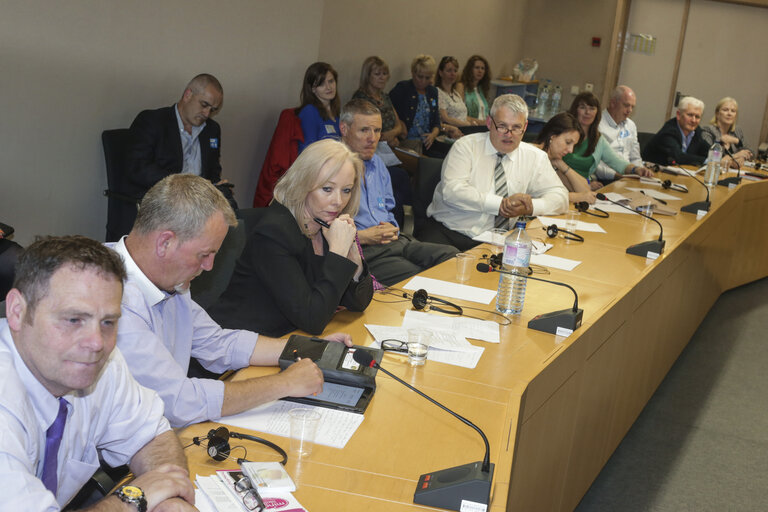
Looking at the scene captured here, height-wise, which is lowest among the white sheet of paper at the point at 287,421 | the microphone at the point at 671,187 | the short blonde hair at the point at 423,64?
the white sheet of paper at the point at 287,421

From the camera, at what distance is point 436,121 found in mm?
7789

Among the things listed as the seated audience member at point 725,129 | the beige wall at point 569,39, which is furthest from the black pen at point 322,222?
the beige wall at point 569,39

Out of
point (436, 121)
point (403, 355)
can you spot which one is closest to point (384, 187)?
point (403, 355)

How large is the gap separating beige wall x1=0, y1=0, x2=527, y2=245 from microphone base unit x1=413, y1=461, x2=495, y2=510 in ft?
10.0

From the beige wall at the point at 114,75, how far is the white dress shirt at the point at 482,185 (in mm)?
1689

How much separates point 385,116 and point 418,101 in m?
0.68

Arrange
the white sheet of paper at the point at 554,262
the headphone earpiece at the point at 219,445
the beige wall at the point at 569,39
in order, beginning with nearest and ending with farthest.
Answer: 1. the headphone earpiece at the point at 219,445
2. the white sheet of paper at the point at 554,262
3. the beige wall at the point at 569,39

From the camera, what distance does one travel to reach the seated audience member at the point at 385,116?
5.84 meters

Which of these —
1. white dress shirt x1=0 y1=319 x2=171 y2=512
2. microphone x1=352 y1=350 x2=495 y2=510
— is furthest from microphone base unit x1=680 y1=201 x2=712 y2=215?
white dress shirt x1=0 y1=319 x2=171 y2=512

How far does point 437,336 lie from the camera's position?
240 centimetres

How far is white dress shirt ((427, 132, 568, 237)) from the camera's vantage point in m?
4.39

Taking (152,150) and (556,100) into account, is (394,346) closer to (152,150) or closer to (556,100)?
(152,150)

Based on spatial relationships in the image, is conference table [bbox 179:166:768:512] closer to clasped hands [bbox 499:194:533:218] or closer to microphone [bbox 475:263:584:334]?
microphone [bbox 475:263:584:334]

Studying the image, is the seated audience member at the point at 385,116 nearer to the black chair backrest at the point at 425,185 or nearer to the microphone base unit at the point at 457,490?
the black chair backrest at the point at 425,185
